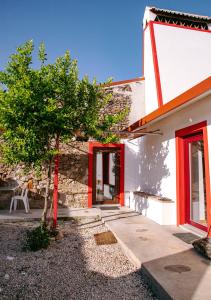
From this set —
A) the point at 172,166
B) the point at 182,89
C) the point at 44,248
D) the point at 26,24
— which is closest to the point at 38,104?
the point at 44,248

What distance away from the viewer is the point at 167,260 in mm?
3678

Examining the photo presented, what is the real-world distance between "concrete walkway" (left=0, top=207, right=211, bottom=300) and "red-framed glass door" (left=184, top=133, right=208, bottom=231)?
1.41ft

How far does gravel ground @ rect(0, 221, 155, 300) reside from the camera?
9.92ft

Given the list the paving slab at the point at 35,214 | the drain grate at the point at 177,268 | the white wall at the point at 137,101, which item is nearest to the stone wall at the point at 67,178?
the paving slab at the point at 35,214

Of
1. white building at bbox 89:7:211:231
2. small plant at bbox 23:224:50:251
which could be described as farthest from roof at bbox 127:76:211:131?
small plant at bbox 23:224:50:251

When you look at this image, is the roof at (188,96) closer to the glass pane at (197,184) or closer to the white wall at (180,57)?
the glass pane at (197,184)

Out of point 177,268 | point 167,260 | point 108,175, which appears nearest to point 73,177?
point 108,175

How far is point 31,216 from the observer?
7457mm

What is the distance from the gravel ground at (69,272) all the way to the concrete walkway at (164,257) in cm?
20

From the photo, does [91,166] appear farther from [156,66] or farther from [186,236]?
[186,236]

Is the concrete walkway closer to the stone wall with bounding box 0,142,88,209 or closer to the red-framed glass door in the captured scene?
the red-framed glass door

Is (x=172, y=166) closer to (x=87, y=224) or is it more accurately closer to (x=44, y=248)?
(x=87, y=224)

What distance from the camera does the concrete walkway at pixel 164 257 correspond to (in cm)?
276

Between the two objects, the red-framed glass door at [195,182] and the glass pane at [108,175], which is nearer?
the red-framed glass door at [195,182]
